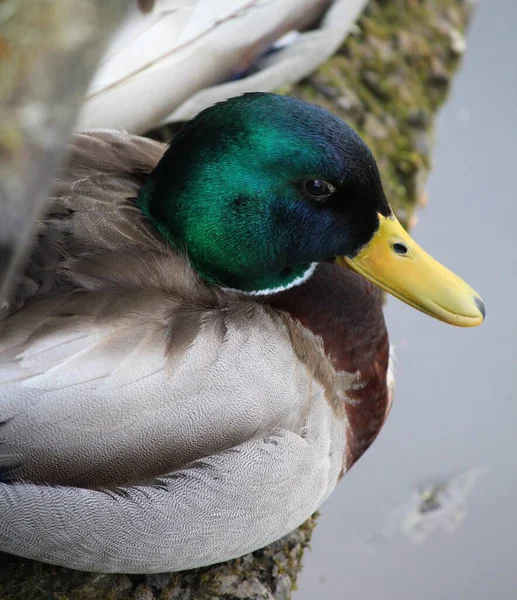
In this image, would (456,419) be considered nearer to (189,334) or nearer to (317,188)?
(317,188)

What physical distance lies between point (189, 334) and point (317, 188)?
0.45 meters

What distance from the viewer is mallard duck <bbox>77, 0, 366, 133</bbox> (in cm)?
288

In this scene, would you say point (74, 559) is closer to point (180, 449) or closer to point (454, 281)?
point (180, 449)

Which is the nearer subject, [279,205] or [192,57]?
[279,205]

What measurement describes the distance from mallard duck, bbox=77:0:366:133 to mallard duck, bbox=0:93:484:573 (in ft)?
2.28

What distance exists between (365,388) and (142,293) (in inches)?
30.5

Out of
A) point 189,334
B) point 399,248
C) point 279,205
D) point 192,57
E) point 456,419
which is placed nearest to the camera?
point 189,334

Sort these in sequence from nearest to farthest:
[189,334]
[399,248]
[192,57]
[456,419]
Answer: [189,334], [399,248], [192,57], [456,419]

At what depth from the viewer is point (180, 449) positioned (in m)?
1.90

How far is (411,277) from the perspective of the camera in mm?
2129

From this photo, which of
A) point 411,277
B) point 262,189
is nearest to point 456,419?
point 411,277

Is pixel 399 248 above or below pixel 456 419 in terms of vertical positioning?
above

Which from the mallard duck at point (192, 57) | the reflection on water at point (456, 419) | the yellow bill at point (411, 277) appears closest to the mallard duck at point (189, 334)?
the yellow bill at point (411, 277)

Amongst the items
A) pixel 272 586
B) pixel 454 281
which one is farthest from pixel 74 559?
pixel 454 281
